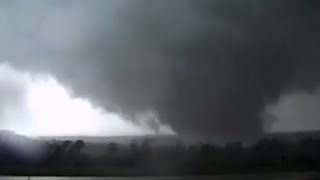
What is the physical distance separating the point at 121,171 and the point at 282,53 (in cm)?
112

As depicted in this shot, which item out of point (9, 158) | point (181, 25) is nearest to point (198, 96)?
point (181, 25)

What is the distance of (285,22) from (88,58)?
1.13 meters

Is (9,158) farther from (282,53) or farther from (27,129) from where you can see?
(282,53)

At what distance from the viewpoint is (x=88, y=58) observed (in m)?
2.86

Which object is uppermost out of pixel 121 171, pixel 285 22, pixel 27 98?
pixel 285 22

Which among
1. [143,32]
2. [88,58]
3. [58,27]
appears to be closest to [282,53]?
[143,32]

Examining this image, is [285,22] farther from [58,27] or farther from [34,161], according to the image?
[34,161]

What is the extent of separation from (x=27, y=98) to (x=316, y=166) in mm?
1687

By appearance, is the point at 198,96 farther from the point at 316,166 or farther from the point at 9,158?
the point at 9,158

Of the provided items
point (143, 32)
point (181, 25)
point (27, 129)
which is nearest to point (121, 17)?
point (143, 32)

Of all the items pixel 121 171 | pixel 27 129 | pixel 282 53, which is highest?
pixel 282 53

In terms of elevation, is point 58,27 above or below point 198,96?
above

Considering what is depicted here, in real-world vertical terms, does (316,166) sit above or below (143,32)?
below

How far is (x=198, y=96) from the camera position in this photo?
281cm
